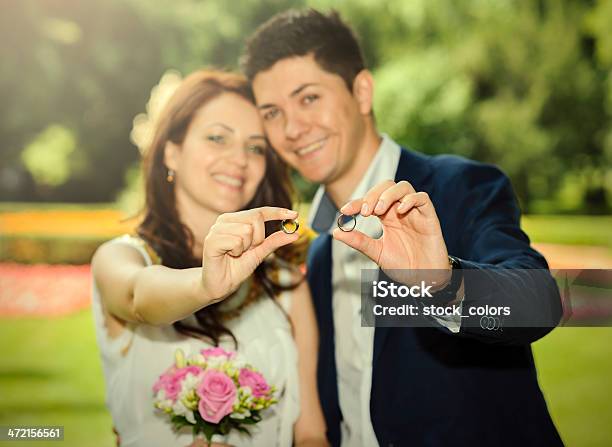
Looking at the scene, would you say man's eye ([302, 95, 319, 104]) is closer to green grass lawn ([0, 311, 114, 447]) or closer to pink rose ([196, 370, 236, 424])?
pink rose ([196, 370, 236, 424])

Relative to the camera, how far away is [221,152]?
7.07ft

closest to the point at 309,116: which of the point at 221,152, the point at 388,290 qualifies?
the point at 221,152

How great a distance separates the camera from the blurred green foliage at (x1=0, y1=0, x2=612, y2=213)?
2.94 meters

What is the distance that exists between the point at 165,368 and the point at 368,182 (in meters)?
1.02

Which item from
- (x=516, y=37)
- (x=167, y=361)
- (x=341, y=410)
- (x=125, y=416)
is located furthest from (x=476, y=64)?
(x=125, y=416)

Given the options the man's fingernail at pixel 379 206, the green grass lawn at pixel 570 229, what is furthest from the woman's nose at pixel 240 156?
the green grass lawn at pixel 570 229

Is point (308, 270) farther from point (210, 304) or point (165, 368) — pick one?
point (165, 368)

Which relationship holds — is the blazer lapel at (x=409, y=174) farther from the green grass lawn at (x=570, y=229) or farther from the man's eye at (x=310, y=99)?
the green grass lawn at (x=570, y=229)

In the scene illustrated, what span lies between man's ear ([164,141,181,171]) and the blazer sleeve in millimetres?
1041

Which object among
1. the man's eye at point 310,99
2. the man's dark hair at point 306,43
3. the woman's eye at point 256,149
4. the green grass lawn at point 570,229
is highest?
the man's dark hair at point 306,43

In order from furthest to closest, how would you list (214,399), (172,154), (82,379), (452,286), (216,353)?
(82,379) → (172,154) → (216,353) → (214,399) → (452,286)

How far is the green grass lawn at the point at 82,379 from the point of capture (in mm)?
3088

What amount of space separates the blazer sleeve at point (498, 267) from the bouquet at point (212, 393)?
2.58ft

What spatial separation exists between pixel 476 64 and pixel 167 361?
228 centimetres
